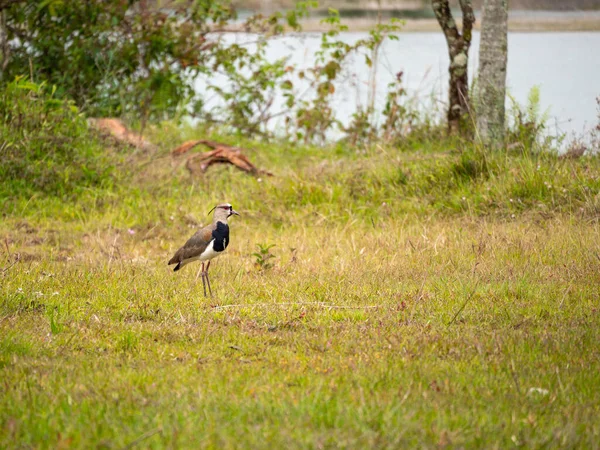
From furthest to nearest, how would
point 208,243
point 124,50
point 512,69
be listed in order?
point 512,69 < point 124,50 < point 208,243

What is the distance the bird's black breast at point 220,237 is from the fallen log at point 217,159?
4087 millimetres

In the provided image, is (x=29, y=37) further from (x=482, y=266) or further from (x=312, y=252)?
(x=482, y=266)

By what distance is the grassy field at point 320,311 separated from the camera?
11.8ft

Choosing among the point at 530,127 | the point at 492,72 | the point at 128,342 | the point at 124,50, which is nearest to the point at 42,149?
the point at 124,50

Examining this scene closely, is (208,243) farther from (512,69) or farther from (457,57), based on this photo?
(512,69)

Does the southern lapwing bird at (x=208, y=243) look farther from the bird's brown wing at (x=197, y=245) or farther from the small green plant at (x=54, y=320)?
the small green plant at (x=54, y=320)

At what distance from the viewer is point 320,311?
5.53 meters

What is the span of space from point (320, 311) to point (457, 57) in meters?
6.56

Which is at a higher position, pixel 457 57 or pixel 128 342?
pixel 457 57

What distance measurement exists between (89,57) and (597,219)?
26.7ft

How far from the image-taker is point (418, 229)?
26.5 ft

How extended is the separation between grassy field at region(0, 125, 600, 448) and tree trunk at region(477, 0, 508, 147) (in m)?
0.57

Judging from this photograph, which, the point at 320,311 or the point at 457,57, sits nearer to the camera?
the point at 320,311

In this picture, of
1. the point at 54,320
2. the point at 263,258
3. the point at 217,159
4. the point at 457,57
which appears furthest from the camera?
the point at 457,57
